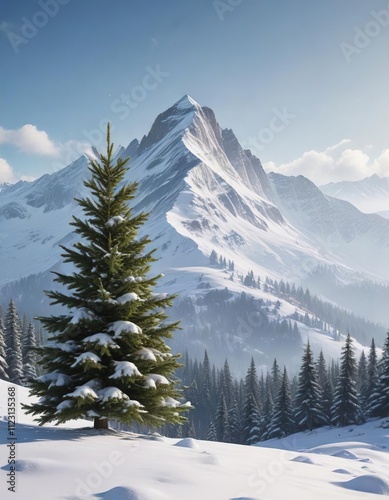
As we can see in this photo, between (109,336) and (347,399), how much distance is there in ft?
150

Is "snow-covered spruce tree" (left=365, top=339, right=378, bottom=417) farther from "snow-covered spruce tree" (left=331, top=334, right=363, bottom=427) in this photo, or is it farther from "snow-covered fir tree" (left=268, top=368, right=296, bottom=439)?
"snow-covered fir tree" (left=268, top=368, right=296, bottom=439)

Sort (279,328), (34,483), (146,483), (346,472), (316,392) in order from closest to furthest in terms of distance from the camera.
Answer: (34,483) < (146,483) < (346,472) < (316,392) < (279,328)

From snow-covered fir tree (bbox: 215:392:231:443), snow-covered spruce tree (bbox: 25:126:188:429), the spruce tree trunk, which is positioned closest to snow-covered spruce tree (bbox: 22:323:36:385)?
snow-covered fir tree (bbox: 215:392:231:443)

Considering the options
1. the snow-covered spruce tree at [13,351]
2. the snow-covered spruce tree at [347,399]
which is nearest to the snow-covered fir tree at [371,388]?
the snow-covered spruce tree at [347,399]

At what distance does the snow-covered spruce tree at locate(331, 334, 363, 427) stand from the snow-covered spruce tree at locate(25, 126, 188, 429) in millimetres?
41662

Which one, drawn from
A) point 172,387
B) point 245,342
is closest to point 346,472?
point 172,387

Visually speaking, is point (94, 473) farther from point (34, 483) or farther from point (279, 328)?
point (279, 328)

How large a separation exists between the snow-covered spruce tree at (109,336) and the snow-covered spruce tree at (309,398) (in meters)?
40.9

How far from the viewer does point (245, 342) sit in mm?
196125

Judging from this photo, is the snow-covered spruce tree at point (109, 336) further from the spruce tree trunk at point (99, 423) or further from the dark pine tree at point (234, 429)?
the dark pine tree at point (234, 429)

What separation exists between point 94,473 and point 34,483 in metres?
0.99

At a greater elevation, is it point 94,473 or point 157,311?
point 157,311

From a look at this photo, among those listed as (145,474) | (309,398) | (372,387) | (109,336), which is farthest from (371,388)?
(145,474)

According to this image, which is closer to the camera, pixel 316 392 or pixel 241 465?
Result: pixel 241 465
